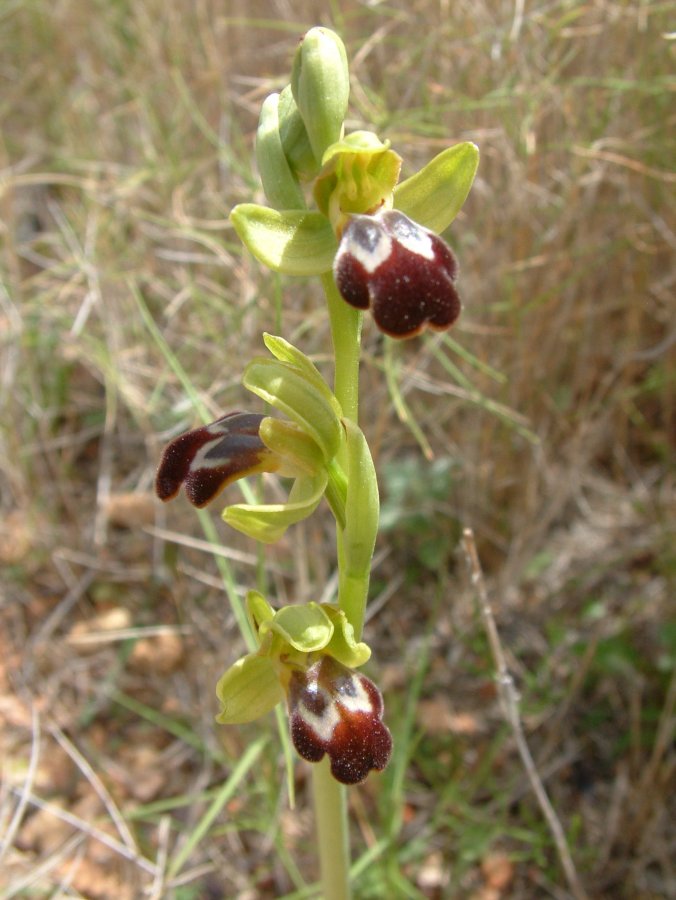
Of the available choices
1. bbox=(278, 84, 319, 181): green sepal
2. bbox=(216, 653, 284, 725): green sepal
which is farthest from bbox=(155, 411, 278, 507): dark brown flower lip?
bbox=(278, 84, 319, 181): green sepal

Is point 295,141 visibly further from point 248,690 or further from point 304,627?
point 248,690

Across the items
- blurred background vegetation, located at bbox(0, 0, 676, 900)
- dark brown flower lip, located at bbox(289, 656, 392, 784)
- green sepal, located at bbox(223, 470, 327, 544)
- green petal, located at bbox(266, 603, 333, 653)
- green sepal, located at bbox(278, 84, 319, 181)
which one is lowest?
blurred background vegetation, located at bbox(0, 0, 676, 900)

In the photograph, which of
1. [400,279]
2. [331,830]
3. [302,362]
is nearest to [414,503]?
[331,830]

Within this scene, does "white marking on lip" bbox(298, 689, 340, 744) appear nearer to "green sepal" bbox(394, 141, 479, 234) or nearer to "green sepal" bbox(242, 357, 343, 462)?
"green sepal" bbox(242, 357, 343, 462)

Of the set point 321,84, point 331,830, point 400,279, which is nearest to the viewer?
point 400,279

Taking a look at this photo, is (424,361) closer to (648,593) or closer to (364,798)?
(648,593)

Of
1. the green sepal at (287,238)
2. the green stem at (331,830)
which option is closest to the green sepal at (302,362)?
the green sepal at (287,238)

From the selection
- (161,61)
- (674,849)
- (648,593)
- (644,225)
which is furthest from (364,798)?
(161,61)
